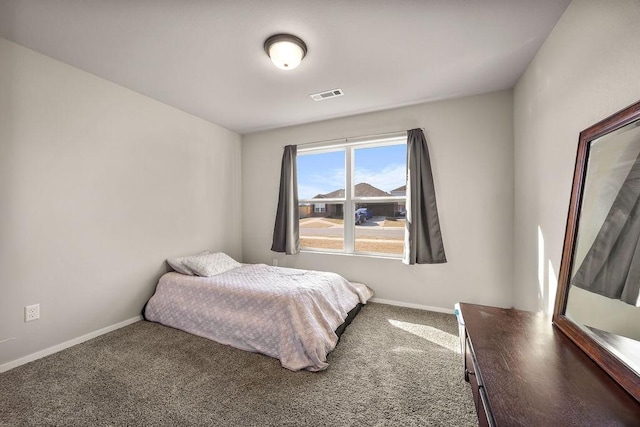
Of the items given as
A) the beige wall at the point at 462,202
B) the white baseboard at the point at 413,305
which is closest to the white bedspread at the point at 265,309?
the white baseboard at the point at 413,305

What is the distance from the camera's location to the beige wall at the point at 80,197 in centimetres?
190

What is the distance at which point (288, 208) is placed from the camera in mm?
3607

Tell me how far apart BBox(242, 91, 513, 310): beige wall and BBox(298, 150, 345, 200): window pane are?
15.7 inches

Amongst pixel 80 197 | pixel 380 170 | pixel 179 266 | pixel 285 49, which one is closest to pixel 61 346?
pixel 179 266

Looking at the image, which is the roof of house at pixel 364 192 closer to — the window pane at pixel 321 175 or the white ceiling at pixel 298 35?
the window pane at pixel 321 175

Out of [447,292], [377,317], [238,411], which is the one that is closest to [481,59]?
[447,292]

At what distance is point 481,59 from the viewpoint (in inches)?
82.0

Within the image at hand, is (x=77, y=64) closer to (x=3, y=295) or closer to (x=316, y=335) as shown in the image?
(x=3, y=295)

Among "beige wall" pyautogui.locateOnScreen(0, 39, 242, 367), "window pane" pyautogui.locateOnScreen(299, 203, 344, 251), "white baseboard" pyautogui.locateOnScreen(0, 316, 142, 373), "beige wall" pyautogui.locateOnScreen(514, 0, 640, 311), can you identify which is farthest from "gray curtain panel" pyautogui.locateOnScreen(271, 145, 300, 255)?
"beige wall" pyautogui.locateOnScreen(514, 0, 640, 311)

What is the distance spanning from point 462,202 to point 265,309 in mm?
2354

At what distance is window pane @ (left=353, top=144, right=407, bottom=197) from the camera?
3207 millimetres

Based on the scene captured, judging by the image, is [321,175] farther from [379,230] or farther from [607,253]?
[607,253]

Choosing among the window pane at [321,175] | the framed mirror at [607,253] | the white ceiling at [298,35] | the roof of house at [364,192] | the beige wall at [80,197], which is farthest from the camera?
the window pane at [321,175]

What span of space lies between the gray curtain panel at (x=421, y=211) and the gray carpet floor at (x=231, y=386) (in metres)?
0.87
